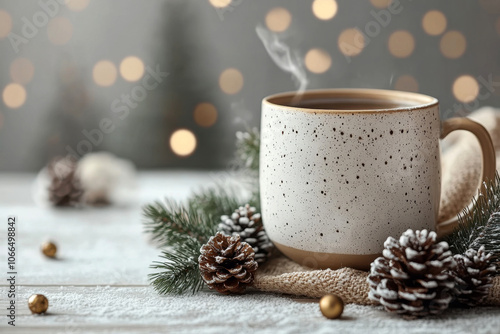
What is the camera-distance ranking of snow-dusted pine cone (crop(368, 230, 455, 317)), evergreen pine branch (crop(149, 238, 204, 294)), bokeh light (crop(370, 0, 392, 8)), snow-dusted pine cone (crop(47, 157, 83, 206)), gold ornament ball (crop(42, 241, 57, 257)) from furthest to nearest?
1. bokeh light (crop(370, 0, 392, 8))
2. snow-dusted pine cone (crop(47, 157, 83, 206))
3. gold ornament ball (crop(42, 241, 57, 257))
4. evergreen pine branch (crop(149, 238, 204, 294))
5. snow-dusted pine cone (crop(368, 230, 455, 317))

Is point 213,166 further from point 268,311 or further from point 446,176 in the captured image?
point 268,311

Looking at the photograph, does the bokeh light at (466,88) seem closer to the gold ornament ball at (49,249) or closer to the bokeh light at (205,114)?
the bokeh light at (205,114)

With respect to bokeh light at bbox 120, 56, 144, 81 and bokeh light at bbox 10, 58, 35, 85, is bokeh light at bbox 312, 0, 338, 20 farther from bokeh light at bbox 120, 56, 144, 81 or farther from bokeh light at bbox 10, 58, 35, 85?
bokeh light at bbox 10, 58, 35, 85

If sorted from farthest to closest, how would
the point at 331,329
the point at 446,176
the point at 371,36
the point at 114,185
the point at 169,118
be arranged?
the point at 169,118, the point at 371,36, the point at 114,185, the point at 446,176, the point at 331,329

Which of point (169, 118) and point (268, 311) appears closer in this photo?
point (268, 311)

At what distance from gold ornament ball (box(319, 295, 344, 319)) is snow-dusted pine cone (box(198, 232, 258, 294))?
102 millimetres

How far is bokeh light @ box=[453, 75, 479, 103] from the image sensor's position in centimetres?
159

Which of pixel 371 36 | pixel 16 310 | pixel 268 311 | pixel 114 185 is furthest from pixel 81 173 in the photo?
pixel 371 36

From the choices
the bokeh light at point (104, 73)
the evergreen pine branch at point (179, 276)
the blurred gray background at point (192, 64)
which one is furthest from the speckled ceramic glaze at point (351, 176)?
the bokeh light at point (104, 73)

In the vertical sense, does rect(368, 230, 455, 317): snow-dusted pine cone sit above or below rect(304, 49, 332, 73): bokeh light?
below

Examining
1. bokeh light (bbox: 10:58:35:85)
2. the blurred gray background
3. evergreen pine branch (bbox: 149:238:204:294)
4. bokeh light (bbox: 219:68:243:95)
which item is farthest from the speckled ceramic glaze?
bokeh light (bbox: 10:58:35:85)

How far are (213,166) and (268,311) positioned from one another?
1.24 m

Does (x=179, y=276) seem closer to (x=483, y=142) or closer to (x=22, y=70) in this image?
(x=483, y=142)

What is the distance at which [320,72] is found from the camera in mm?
1622
